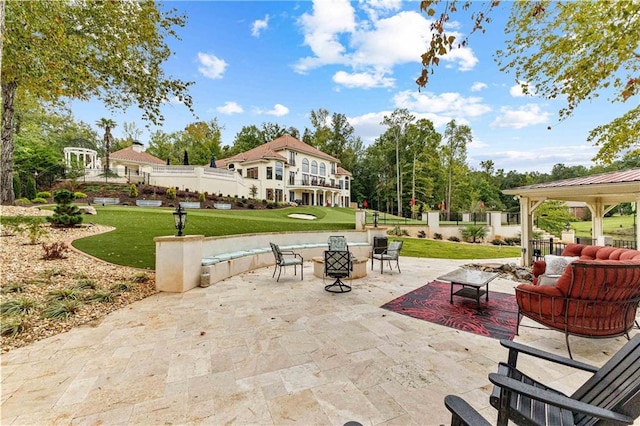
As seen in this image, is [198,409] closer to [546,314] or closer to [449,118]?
[546,314]

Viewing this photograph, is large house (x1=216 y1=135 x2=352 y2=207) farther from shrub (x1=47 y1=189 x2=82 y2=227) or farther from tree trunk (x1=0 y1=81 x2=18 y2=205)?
shrub (x1=47 y1=189 x2=82 y2=227)

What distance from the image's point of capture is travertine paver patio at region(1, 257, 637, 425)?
2076 mm

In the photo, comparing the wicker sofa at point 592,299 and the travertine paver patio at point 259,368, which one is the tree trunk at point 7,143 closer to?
the travertine paver patio at point 259,368

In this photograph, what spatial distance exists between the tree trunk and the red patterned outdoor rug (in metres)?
10.7

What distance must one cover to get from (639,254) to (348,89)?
14681mm

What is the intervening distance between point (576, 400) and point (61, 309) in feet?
19.4

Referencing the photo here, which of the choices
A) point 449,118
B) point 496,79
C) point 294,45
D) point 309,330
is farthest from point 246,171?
point 309,330

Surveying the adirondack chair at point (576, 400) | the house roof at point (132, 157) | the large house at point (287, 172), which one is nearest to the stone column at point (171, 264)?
the adirondack chair at point (576, 400)

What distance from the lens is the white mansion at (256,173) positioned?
21250 millimetres

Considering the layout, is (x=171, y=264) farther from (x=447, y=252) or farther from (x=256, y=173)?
(x=256, y=173)

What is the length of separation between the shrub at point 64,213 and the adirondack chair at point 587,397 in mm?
11668

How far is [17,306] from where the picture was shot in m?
3.82

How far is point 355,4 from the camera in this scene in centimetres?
605

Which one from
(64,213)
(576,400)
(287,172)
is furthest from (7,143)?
(287,172)
